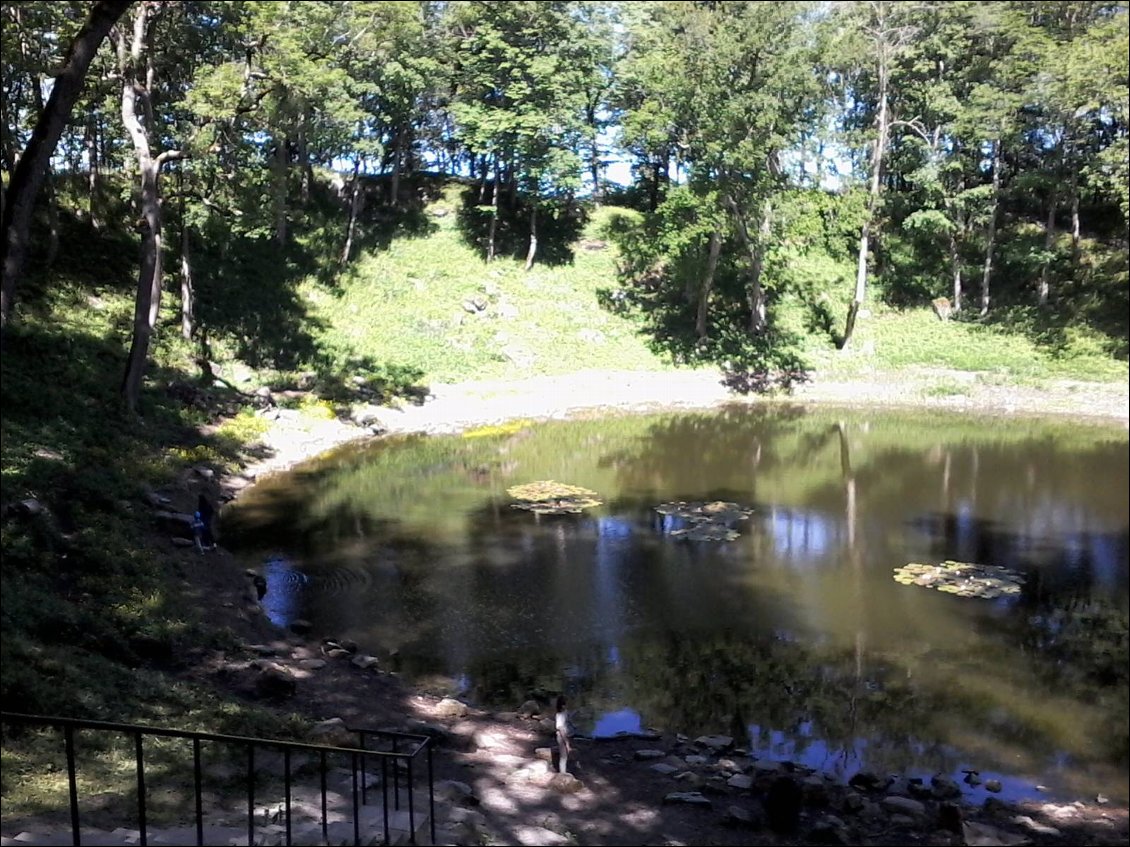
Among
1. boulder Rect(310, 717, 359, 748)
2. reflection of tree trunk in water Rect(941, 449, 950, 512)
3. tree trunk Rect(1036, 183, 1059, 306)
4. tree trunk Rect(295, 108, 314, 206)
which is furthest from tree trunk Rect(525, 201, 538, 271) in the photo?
boulder Rect(310, 717, 359, 748)

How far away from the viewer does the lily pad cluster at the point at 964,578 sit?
58.5 ft

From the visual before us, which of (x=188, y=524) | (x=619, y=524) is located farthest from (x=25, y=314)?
(x=619, y=524)

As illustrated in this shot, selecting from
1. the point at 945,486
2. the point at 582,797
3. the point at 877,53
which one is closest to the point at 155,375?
the point at 582,797

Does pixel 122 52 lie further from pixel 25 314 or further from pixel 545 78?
pixel 545 78

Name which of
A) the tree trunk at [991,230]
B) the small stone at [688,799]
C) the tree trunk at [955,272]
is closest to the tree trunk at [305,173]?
the tree trunk at [955,272]

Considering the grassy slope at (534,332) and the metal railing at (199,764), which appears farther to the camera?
the grassy slope at (534,332)

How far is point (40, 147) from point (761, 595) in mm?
14424

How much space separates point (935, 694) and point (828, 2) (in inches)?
1626

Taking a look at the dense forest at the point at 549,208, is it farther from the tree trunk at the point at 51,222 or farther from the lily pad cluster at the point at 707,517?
the lily pad cluster at the point at 707,517

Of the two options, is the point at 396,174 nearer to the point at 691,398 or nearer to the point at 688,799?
the point at 691,398

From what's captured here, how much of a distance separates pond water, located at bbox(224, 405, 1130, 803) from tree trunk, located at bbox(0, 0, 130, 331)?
9.05 meters

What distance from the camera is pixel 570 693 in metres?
13.9

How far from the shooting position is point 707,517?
76.8 ft

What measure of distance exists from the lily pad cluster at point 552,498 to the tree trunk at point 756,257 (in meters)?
19.2
